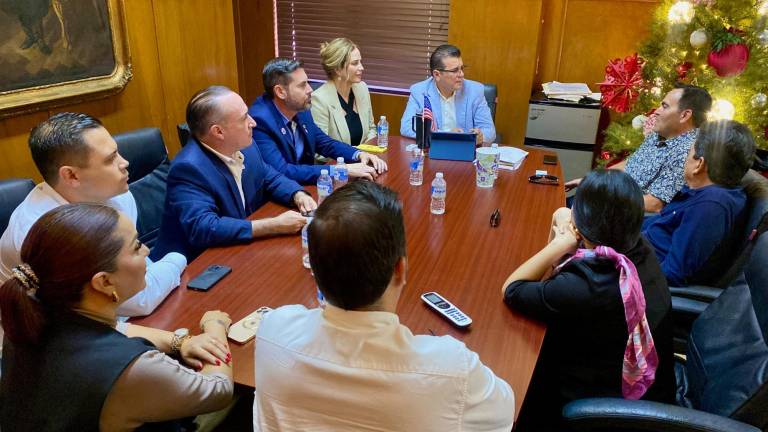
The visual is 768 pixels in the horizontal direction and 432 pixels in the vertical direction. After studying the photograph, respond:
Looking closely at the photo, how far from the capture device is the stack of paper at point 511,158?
2772 millimetres

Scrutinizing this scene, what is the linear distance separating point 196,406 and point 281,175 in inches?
53.4

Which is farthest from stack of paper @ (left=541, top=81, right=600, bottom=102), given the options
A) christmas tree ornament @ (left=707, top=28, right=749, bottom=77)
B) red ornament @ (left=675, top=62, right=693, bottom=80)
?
christmas tree ornament @ (left=707, top=28, right=749, bottom=77)

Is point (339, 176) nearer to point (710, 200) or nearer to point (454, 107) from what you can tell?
point (454, 107)

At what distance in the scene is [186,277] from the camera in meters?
1.61

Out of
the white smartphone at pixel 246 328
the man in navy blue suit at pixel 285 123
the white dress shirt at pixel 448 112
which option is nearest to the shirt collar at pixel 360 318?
the white smartphone at pixel 246 328

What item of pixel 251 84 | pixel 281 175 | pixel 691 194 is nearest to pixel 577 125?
pixel 691 194

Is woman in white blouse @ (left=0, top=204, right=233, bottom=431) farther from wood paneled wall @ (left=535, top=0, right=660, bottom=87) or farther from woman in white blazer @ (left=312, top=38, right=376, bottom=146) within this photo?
wood paneled wall @ (left=535, top=0, right=660, bottom=87)

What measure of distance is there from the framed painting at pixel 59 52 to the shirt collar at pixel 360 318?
101 inches

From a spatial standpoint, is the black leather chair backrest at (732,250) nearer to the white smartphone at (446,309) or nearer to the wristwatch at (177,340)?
the white smartphone at (446,309)

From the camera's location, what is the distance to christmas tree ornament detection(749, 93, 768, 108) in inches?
116

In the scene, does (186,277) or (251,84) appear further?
(251,84)

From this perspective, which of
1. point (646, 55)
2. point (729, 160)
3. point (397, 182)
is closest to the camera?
point (729, 160)

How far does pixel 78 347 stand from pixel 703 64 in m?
3.54

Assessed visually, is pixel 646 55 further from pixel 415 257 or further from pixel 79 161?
pixel 79 161
